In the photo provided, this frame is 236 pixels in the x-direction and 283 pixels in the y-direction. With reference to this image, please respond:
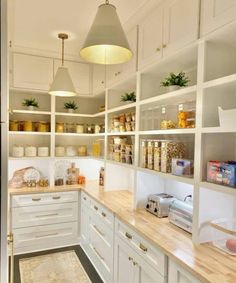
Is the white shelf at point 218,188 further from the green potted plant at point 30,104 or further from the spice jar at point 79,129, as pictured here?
the green potted plant at point 30,104

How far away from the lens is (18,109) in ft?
11.8

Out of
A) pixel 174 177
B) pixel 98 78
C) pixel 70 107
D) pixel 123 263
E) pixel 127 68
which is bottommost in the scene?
pixel 123 263

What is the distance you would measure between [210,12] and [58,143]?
9.88ft

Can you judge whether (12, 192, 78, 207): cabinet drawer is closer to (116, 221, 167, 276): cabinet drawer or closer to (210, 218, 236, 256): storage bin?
(116, 221, 167, 276): cabinet drawer

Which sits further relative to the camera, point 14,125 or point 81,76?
point 81,76

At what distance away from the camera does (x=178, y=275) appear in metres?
1.41

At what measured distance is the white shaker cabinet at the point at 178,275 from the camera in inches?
51.3

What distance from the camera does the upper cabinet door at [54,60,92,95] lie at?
12.0ft

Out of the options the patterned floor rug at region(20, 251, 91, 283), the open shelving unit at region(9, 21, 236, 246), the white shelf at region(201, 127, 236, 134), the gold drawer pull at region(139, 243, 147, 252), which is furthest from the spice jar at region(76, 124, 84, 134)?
the white shelf at region(201, 127, 236, 134)

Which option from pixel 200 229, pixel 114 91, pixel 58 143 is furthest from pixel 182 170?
pixel 58 143

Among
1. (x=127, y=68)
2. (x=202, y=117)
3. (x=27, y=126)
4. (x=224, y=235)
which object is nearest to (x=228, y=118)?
(x=202, y=117)

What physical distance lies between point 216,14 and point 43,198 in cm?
290

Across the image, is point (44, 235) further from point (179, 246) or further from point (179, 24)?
point (179, 24)

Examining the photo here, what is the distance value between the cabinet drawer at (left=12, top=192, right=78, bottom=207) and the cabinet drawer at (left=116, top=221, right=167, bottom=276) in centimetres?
134
